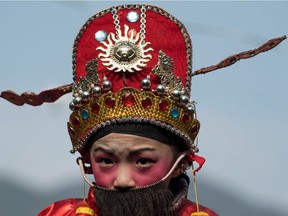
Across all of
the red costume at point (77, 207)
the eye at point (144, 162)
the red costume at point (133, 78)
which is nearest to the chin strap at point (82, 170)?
the red costume at point (133, 78)

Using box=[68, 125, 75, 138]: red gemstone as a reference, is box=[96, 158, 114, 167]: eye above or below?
below

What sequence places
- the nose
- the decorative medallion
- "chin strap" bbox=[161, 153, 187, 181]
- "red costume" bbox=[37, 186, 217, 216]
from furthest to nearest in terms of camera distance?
1. "red costume" bbox=[37, 186, 217, 216]
2. the decorative medallion
3. "chin strap" bbox=[161, 153, 187, 181]
4. the nose

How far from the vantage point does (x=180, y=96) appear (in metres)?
4.25

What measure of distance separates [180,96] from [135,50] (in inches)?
12.9

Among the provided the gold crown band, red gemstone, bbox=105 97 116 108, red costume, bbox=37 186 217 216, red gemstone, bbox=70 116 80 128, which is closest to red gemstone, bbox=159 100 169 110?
the gold crown band

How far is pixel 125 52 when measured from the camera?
428 centimetres

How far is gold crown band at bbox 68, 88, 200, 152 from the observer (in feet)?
13.6

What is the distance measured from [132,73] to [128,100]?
6.5 inches

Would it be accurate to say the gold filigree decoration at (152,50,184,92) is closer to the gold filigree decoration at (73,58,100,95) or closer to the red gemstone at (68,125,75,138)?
the gold filigree decoration at (73,58,100,95)

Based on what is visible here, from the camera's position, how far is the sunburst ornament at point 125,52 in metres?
4.27

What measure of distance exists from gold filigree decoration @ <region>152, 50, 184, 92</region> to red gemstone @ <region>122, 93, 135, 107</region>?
0.18 m

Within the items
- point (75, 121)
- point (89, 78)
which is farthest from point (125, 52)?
point (75, 121)

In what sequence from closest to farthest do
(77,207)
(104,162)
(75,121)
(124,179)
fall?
(124,179), (104,162), (75,121), (77,207)

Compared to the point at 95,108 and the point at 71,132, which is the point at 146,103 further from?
the point at 71,132
